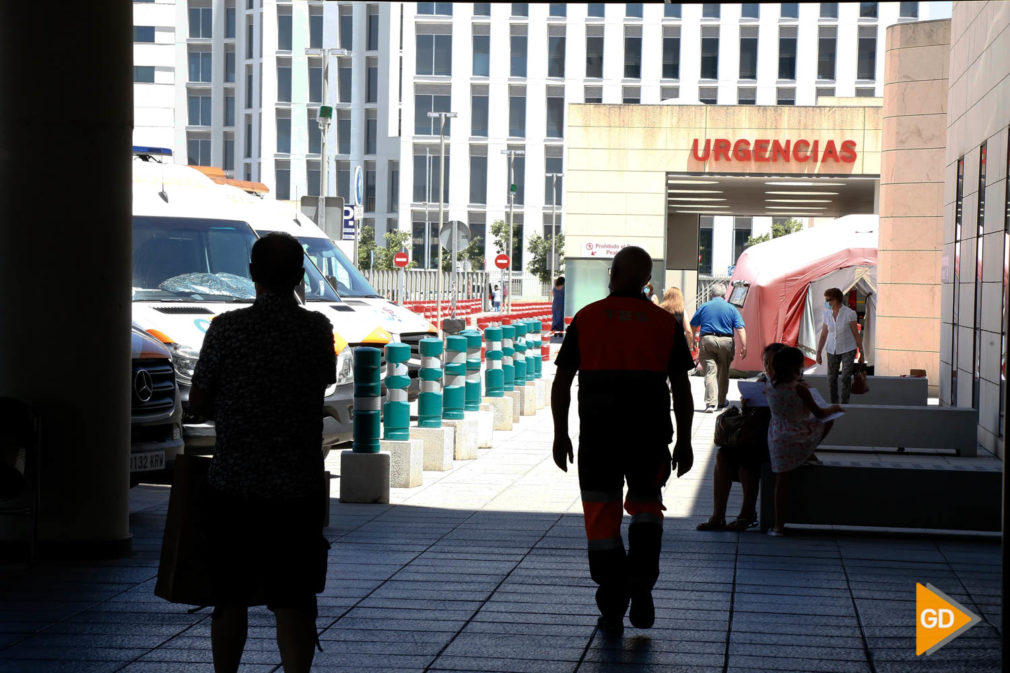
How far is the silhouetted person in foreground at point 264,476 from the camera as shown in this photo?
468cm

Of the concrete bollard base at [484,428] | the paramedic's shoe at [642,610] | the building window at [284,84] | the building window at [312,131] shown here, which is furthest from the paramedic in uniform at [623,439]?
the building window at [284,84]

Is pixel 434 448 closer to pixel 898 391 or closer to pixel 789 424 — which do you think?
pixel 789 424

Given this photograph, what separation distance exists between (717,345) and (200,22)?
100 metres

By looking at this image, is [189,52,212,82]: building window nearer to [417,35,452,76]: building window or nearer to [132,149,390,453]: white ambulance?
[417,35,452,76]: building window

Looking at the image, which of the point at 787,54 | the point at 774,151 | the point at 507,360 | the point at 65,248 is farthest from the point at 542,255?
the point at 65,248

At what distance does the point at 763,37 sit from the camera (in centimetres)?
10019

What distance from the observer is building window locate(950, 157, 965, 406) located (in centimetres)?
1723

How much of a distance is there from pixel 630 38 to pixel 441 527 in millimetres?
93800

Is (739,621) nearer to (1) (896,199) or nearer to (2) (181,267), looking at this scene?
(2) (181,267)

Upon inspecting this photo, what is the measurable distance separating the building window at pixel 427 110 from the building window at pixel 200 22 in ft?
69.0

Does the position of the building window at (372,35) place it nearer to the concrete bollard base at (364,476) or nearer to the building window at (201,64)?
the building window at (201,64)

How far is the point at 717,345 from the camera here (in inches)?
786

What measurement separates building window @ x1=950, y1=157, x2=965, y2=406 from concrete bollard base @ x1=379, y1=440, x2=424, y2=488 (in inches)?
327

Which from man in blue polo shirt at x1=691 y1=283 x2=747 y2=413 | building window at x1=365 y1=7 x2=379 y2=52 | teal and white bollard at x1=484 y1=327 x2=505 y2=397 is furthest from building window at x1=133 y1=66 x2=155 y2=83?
building window at x1=365 y1=7 x2=379 y2=52
